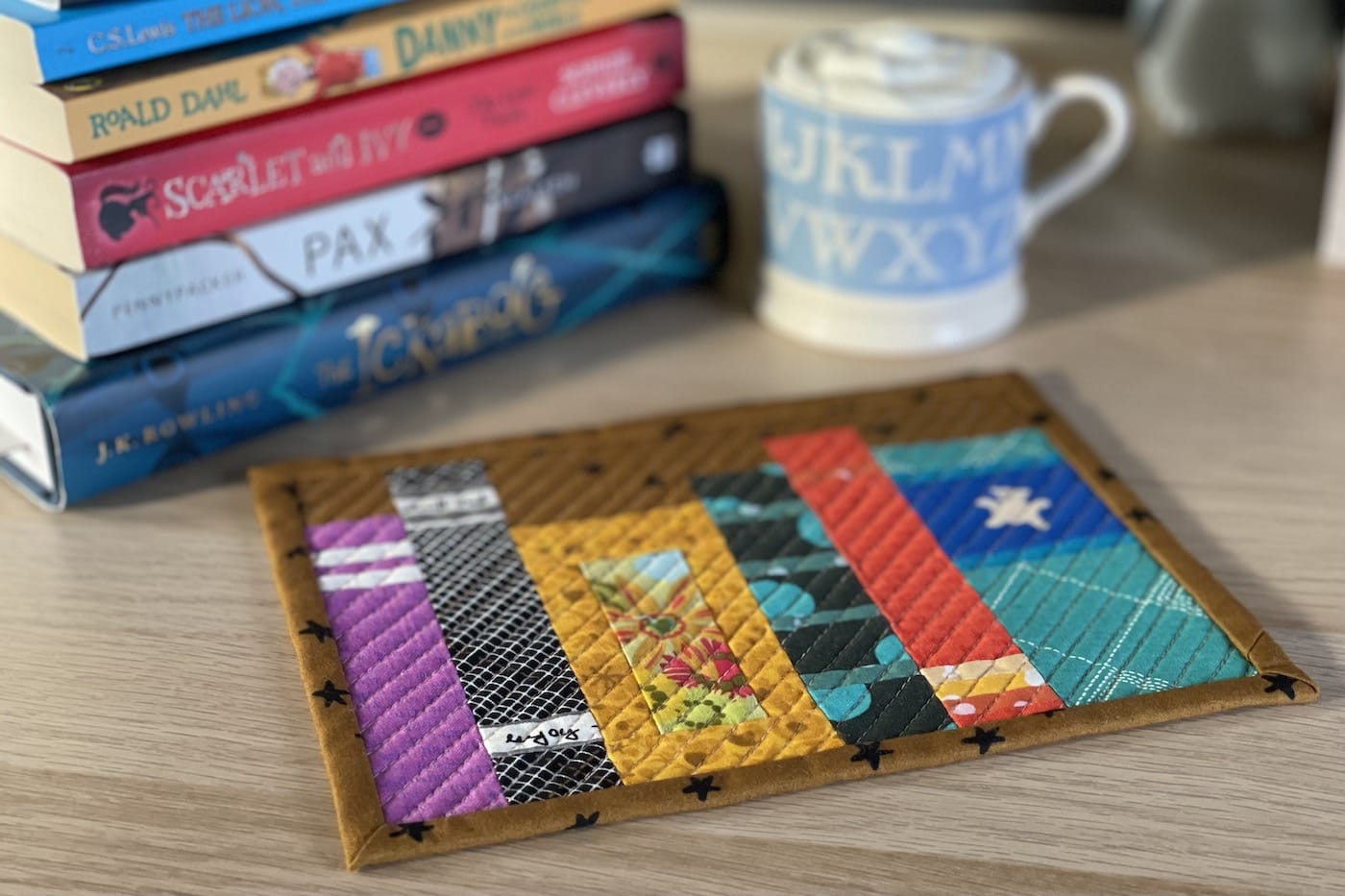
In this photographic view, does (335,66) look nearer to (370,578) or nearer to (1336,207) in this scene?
(370,578)

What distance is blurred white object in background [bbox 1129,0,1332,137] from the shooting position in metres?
0.89

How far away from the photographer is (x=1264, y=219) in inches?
33.6

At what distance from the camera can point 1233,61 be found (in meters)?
0.91

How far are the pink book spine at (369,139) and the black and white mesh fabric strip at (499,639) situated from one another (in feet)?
0.42

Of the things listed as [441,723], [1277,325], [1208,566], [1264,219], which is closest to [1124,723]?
[1208,566]

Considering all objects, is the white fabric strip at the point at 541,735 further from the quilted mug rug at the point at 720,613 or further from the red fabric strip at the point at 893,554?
the red fabric strip at the point at 893,554

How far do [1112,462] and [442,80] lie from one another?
1.06ft

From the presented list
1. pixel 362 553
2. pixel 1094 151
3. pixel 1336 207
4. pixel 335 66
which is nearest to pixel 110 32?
pixel 335 66

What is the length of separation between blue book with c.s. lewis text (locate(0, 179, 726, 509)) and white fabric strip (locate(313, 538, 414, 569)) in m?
0.10

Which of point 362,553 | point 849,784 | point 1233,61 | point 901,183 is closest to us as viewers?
point 849,784

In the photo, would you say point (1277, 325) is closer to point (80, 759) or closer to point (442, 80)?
point (442, 80)

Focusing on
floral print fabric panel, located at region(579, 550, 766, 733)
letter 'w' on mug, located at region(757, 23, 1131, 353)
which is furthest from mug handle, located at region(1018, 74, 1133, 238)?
floral print fabric panel, located at region(579, 550, 766, 733)

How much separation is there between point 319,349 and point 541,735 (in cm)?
24

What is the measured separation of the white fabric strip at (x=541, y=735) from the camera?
0.49m
